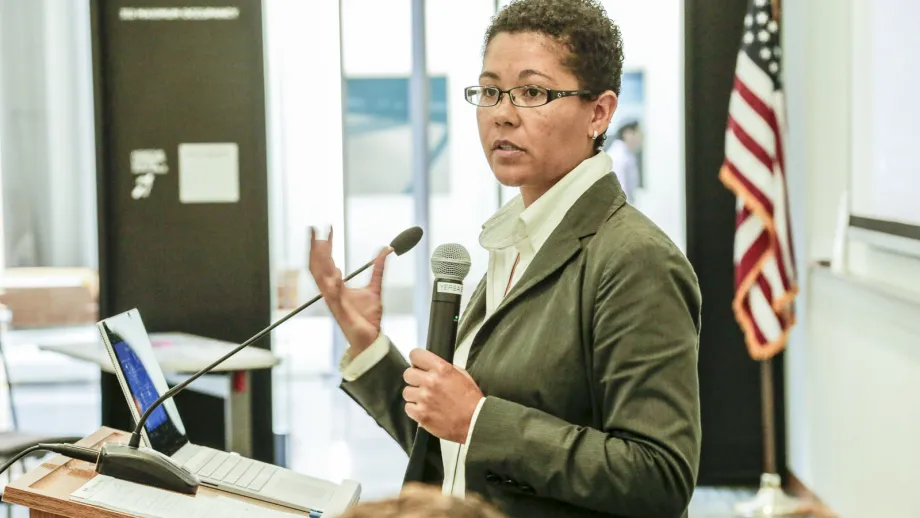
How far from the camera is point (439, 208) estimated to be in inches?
247

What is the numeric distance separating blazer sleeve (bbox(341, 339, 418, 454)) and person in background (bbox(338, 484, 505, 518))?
0.82 meters

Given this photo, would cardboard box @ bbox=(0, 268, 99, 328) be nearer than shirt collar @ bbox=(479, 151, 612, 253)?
No

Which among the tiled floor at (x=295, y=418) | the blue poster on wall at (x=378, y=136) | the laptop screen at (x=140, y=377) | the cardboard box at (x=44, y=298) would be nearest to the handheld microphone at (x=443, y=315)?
the laptop screen at (x=140, y=377)

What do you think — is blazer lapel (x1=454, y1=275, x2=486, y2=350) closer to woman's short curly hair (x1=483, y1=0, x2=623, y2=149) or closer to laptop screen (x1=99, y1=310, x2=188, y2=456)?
woman's short curly hair (x1=483, y1=0, x2=623, y2=149)

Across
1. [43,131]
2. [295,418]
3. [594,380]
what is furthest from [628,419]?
[295,418]

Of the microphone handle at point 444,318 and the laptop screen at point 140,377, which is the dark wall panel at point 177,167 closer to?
the laptop screen at point 140,377

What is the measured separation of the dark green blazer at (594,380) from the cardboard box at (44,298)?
432 cm

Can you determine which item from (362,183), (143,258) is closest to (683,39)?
(143,258)

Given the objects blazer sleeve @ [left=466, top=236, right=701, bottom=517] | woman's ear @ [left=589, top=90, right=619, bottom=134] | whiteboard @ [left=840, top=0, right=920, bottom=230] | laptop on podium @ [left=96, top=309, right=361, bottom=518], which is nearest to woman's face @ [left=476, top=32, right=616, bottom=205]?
woman's ear @ [left=589, top=90, right=619, bottom=134]

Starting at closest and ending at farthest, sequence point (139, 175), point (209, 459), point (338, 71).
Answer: point (209, 459), point (139, 175), point (338, 71)

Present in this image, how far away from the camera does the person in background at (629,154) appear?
5367mm

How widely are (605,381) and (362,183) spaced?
590 cm

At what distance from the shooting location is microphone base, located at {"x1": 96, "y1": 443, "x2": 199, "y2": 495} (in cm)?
151

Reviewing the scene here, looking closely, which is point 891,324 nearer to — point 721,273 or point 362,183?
point 721,273
